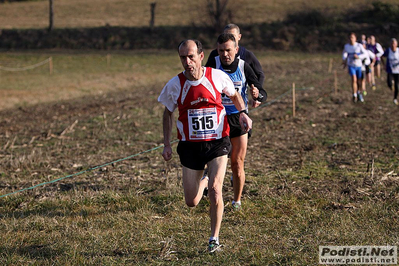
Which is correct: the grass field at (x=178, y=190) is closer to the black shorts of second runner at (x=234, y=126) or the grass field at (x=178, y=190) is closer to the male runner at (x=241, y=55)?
the black shorts of second runner at (x=234, y=126)

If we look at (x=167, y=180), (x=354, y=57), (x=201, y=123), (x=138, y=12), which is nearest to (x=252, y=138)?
(x=167, y=180)

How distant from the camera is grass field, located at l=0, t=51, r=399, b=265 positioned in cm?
570

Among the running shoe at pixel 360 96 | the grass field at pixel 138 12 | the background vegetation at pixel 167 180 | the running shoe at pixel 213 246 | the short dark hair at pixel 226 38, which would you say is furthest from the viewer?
the grass field at pixel 138 12

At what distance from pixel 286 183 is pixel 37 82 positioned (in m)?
23.4

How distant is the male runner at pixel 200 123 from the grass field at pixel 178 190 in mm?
698

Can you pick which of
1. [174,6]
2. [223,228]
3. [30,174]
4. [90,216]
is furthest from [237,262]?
[174,6]

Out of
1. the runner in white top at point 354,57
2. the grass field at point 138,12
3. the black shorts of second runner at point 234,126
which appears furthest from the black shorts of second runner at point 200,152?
the grass field at point 138,12

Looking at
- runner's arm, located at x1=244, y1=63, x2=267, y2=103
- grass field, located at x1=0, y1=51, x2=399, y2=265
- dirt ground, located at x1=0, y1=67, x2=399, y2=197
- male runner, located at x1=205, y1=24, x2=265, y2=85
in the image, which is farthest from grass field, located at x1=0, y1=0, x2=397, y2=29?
runner's arm, located at x1=244, y1=63, x2=267, y2=103

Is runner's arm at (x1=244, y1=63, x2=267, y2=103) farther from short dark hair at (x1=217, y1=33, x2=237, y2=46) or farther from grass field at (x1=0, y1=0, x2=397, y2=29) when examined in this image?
grass field at (x1=0, y1=0, x2=397, y2=29)

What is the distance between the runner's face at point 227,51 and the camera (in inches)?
258

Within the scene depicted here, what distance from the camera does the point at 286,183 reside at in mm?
8031

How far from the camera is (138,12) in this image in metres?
67.9

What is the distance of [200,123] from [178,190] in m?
2.52

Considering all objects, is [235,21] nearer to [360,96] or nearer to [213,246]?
[360,96]
